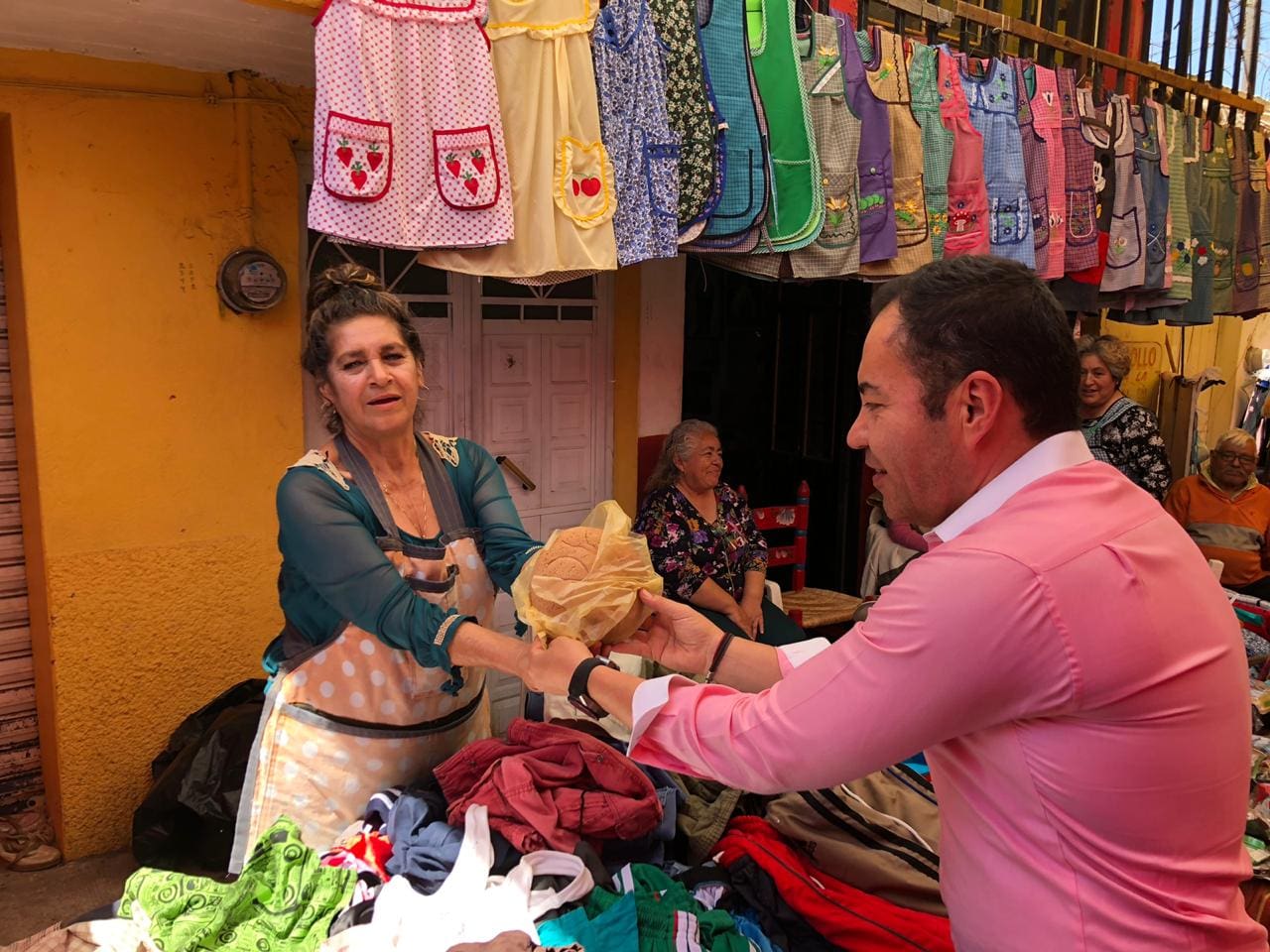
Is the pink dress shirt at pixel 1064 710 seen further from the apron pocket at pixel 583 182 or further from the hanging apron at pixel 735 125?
the hanging apron at pixel 735 125

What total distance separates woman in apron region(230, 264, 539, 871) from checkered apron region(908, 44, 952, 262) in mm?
2634

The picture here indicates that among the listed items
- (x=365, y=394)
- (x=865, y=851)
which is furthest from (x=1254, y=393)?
(x=365, y=394)

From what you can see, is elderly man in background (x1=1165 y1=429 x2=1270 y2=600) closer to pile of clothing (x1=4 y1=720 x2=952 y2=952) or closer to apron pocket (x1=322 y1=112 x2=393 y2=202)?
pile of clothing (x1=4 y1=720 x2=952 y2=952)

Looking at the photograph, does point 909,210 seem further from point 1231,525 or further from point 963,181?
point 1231,525

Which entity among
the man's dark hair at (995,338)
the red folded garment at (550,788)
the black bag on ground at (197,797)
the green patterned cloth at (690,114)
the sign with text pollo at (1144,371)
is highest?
the green patterned cloth at (690,114)

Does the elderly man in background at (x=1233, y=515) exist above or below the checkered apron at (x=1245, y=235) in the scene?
below

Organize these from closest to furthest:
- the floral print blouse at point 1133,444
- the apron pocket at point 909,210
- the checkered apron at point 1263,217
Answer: the apron pocket at point 909,210 → the floral print blouse at point 1133,444 → the checkered apron at point 1263,217

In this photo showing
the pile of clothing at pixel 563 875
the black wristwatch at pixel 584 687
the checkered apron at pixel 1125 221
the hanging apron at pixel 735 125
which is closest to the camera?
the black wristwatch at pixel 584 687

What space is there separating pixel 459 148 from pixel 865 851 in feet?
7.41

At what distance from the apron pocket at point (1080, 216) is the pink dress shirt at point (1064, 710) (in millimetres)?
3881

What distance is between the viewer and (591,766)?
2402 mm

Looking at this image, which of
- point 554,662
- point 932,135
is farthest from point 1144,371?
point 554,662

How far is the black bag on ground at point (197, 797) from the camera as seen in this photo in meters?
3.43

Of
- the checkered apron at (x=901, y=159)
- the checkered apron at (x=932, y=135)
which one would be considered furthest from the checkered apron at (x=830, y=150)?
the checkered apron at (x=932, y=135)
